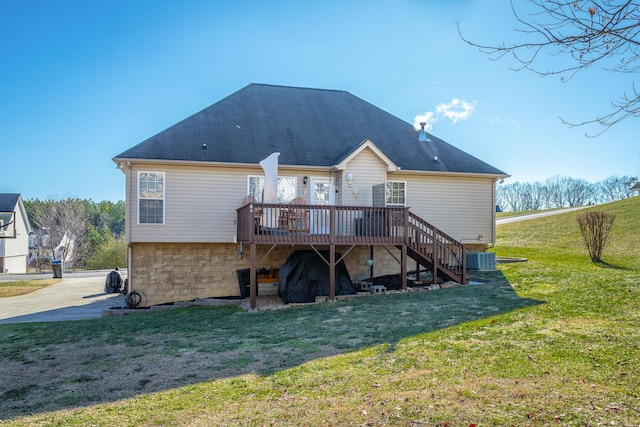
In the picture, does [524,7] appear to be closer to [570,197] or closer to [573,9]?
[573,9]

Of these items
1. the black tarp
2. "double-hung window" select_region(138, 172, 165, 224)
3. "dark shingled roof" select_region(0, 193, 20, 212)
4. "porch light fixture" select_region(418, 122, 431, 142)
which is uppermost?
"porch light fixture" select_region(418, 122, 431, 142)

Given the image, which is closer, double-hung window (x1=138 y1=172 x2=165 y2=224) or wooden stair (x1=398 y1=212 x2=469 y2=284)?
wooden stair (x1=398 y1=212 x2=469 y2=284)

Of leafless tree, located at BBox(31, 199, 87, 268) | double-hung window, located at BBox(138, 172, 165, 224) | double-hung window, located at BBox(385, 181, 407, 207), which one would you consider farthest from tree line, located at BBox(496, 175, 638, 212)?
double-hung window, located at BBox(138, 172, 165, 224)

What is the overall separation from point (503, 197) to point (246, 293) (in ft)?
206

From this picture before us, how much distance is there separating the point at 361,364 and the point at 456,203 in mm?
11915

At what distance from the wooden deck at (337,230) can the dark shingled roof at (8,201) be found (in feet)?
106

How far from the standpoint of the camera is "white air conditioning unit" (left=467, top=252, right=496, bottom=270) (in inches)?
671

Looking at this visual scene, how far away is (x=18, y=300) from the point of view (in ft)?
67.7

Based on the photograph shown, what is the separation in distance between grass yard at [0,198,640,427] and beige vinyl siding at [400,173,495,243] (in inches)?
191

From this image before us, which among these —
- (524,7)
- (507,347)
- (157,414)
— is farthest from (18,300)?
(524,7)

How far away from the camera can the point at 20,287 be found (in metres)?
25.5

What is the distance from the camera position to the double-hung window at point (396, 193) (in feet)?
56.2

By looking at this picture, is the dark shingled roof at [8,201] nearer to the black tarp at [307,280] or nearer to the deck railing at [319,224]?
the deck railing at [319,224]

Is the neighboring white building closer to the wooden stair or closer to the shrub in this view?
the wooden stair
